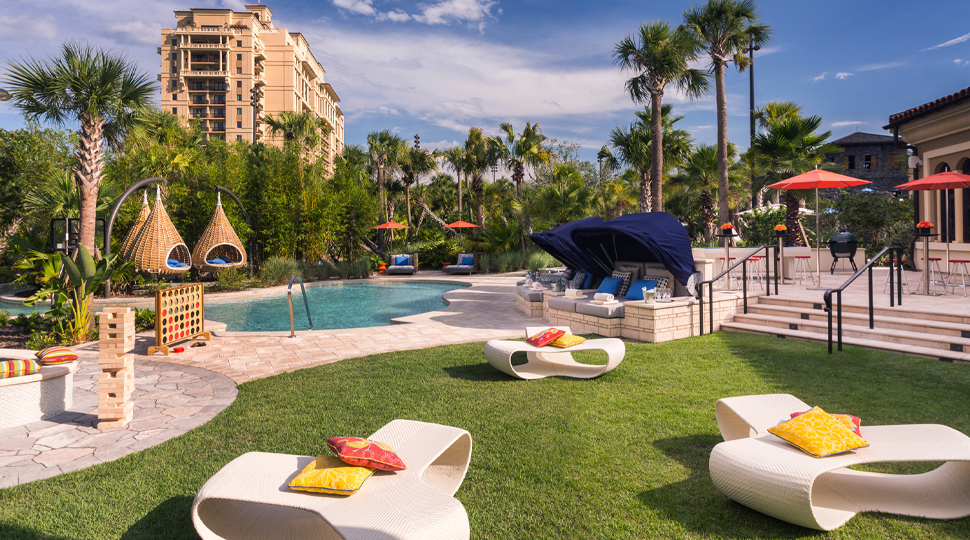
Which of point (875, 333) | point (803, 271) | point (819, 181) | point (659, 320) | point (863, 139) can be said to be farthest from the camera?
point (863, 139)

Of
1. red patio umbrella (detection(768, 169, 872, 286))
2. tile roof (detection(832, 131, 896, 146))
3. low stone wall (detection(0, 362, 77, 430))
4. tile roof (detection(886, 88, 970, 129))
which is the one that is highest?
tile roof (detection(832, 131, 896, 146))

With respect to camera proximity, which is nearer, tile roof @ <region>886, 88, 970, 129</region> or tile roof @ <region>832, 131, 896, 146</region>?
tile roof @ <region>886, 88, 970, 129</region>

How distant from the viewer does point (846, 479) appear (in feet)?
10.1

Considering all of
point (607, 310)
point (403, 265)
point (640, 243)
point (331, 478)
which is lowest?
point (331, 478)

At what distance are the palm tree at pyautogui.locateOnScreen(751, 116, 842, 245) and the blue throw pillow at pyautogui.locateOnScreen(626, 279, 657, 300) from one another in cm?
1098

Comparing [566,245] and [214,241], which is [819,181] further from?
[214,241]

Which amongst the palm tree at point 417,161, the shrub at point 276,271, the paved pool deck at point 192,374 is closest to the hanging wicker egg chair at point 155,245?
the shrub at point 276,271

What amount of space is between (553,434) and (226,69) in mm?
70217

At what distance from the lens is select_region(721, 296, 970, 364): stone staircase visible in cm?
640

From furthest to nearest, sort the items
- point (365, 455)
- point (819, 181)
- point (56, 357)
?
point (819, 181)
point (56, 357)
point (365, 455)

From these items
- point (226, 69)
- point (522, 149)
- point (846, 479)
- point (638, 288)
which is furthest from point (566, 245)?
point (226, 69)

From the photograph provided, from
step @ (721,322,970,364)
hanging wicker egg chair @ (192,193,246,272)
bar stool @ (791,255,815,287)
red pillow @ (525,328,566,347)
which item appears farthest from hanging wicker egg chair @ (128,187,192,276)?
bar stool @ (791,255,815,287)

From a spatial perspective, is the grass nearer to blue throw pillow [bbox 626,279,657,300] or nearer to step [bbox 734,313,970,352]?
step [bbox 734,313,970,352]

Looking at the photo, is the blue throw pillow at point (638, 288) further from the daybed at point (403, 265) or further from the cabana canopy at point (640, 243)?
the daybed at point (403, 265)
